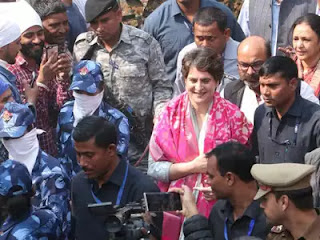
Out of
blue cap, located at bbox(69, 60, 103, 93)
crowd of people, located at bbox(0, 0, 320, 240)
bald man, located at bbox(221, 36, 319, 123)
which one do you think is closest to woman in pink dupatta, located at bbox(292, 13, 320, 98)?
crowd of people, located at bbox(0, 0, 320, 240)

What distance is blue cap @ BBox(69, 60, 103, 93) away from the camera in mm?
6980

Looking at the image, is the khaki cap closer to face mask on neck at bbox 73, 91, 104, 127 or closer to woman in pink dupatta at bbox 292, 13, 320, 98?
face mask on neck at bbox 73, 91, 104, 127

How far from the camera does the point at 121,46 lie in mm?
7859

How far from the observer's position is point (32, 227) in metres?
5.49

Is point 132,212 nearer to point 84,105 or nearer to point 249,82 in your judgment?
point 84,105

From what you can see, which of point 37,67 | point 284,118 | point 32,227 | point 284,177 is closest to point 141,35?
point 37,67

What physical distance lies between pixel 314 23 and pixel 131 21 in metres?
2.19

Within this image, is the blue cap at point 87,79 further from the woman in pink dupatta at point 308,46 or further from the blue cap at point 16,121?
the woman in pink dupatta at point 308,46

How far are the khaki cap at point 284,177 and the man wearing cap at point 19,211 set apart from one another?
1298mm

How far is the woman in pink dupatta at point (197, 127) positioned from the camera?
255 inches

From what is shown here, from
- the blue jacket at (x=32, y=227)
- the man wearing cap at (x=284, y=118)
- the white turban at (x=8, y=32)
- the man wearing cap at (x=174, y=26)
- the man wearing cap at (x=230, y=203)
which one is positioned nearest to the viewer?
the blue jacket at (x=32, y=227)

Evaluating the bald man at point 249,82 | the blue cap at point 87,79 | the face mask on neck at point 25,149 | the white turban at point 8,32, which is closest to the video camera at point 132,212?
the face mask on neck at point 25,149

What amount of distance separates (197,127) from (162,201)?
0.97 m

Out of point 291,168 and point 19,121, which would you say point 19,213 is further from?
point 291,168
